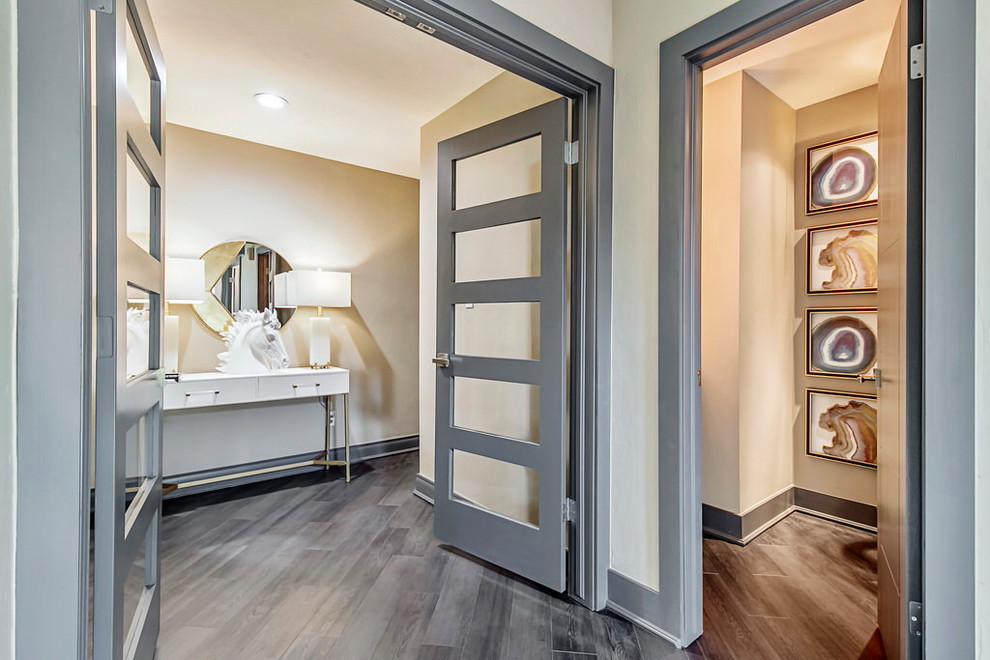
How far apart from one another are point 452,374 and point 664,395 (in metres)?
1.02

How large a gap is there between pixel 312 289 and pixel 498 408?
2.00 m

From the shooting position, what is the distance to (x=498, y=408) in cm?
228

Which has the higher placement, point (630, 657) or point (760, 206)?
point (760, 206)

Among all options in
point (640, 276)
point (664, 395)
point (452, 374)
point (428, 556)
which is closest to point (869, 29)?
point (640, 276)

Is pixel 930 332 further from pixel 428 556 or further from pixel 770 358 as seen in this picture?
pixel 428 556

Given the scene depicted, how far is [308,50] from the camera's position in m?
2.34

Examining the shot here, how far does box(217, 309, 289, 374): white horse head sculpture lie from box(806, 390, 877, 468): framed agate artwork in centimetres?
348

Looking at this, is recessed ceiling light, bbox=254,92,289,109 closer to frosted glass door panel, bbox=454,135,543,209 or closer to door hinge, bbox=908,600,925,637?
frosted glass door panel, bbox=454,135,543,209

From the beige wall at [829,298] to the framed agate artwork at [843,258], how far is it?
0.05m

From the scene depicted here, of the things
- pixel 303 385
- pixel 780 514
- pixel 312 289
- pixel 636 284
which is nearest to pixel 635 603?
pixel 636 284

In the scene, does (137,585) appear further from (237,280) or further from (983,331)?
(237,280)

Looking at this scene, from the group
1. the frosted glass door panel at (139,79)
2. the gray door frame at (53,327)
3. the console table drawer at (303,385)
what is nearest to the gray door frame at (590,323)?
the frosted glass door panel at (139,79)

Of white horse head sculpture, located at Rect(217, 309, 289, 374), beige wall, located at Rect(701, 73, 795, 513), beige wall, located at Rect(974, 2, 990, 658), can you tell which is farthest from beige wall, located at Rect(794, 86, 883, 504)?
white horse head sculpture, located at Rect(217, 309, 289, 374)

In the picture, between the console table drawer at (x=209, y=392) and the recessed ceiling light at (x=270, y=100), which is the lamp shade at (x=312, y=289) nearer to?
the console table drawer at (x=209, y=392)
